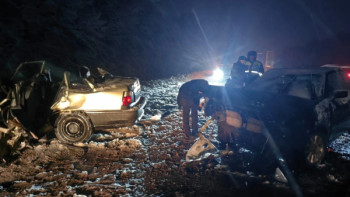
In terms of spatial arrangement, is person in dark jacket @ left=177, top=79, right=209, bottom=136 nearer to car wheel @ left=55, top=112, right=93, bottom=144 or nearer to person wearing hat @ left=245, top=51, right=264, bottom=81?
car wheel @ left=55, top=112, right=93, bottom=144

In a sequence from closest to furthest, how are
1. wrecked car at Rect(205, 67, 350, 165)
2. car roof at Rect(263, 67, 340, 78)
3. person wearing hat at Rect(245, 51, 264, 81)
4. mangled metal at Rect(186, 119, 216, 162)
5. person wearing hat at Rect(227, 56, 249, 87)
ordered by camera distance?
wrecked car at Rect(205, 67, 350, 165) → mangled metal at Rect(186, 119, 216, 162) → car roof at Rect(263, 67, 340, 78) → person wearing hat at Rect(227, 56, 249, 87) → person wearing hat at Rect(245, 51, 264, 81)

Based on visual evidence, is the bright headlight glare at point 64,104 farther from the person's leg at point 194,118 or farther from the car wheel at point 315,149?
the car wheel at point 315,149

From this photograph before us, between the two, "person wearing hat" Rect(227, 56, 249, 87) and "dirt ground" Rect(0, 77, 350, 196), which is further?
"person wearing hat" Rect(227, 56, 249, 87)

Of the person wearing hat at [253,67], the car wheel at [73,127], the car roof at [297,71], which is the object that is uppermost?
the person wearing hat at [253,67]

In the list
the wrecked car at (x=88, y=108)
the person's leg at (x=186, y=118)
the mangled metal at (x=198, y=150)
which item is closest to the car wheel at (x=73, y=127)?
the wrecked car at (x=88, y=108)

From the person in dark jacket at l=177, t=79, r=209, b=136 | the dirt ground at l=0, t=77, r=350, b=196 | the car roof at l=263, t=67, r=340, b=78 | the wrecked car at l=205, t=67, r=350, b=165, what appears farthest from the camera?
the person in dark jacket at l=177, t=79, r=209, b=136

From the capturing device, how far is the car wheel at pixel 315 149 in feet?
11.2

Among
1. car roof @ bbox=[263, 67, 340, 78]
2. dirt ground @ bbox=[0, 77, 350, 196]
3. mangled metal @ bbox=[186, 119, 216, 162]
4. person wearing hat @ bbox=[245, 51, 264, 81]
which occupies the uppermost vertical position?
person wearing hat @ bbox=[245, 51, 264, 81]

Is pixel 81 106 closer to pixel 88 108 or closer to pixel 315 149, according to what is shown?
pixel 88 108

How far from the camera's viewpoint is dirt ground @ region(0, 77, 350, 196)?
2996 millimetres

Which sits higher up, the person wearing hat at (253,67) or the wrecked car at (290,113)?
the person wearing hat at (253,67)

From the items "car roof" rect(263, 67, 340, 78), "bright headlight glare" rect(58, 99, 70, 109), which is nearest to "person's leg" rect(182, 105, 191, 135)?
"car roof" rect(263, 67, 340, 78)

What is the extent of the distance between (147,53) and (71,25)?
6.23 meters

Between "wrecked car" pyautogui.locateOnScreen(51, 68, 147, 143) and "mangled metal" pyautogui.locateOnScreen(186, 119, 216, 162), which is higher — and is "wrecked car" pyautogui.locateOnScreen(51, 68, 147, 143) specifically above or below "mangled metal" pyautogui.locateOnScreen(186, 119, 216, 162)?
above
